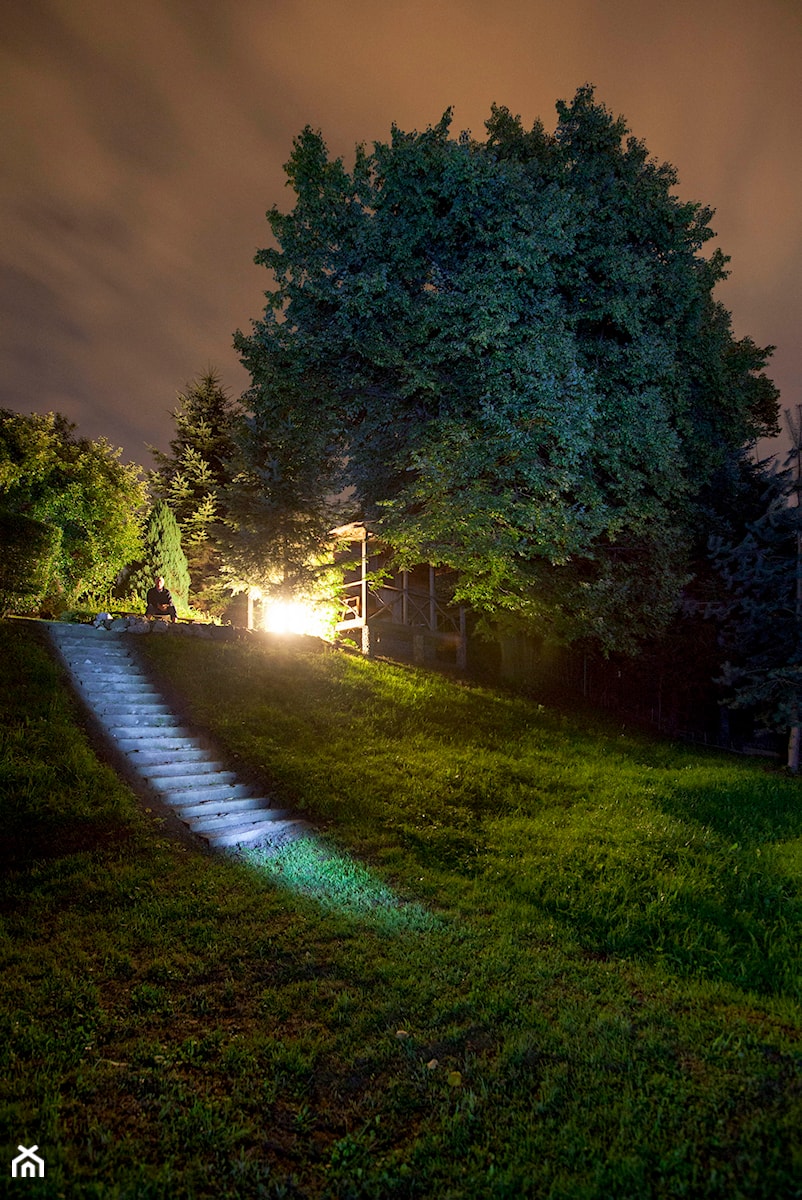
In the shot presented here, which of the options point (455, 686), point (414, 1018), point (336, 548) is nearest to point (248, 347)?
point (336, 548)

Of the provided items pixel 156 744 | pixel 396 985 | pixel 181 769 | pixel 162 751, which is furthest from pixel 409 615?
pixel 396 985

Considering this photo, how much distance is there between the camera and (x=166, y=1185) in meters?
3.40

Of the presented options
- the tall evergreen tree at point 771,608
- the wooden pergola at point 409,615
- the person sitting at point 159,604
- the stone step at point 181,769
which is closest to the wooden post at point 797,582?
the tall evergreen tree at point 771,608

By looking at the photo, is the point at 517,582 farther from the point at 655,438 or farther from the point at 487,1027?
the point at 487,1027

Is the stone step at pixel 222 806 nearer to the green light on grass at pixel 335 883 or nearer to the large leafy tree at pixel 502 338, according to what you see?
the green light on grass at pixel 335 883

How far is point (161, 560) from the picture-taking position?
2444cm

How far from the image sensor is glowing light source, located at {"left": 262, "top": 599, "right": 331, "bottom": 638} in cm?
2012

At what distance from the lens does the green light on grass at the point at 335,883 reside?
22.7ft

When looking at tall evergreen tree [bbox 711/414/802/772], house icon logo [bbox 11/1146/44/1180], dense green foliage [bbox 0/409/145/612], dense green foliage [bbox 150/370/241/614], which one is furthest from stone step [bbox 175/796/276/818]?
dense green foliage [bbox 150/370/241/614]

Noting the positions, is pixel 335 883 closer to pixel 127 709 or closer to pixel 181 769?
pixel 181 769

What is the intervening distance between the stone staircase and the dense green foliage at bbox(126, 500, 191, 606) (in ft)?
34.5

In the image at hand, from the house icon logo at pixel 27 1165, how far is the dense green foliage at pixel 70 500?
786 inches

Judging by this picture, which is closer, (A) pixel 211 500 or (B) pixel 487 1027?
(B) pixel 487 1027

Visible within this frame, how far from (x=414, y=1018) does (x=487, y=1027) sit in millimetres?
611
